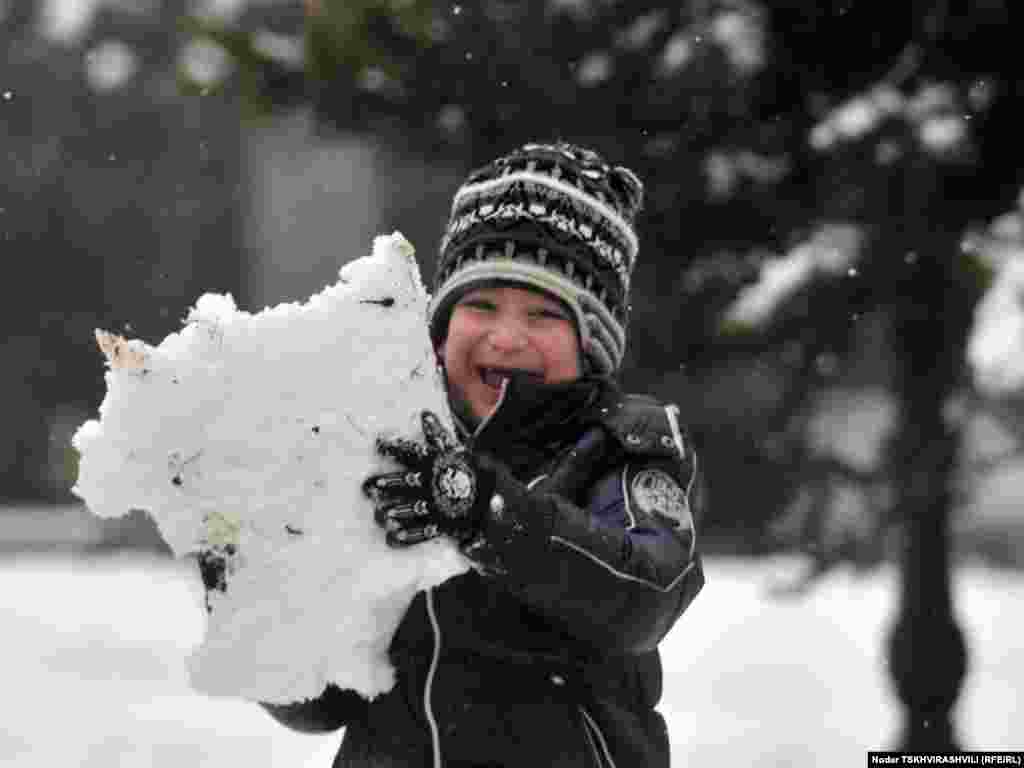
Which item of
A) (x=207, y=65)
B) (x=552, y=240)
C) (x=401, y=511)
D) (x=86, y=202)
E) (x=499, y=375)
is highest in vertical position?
(x=86, y=202)

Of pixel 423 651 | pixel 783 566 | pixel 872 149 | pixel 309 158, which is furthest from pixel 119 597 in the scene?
pixel 309 158

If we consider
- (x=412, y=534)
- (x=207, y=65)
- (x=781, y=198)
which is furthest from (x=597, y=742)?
(x=207, y=65)

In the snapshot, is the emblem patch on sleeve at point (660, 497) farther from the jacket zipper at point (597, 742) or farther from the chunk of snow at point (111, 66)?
the chunk of snow at point (111, 66)

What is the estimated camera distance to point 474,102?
543 centimetres

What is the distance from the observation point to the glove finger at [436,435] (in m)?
2.12

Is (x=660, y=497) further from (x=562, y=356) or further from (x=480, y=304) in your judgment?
(x=480, y=304)

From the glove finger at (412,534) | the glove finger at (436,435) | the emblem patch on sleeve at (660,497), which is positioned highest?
the emblem patch on sleeve at (660,497)

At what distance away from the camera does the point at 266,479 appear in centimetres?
212

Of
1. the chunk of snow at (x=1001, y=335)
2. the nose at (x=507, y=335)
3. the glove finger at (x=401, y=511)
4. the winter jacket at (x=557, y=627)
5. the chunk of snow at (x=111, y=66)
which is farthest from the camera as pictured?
the chunk of snow at (x=111, y=66)

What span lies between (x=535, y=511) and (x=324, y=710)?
570mm

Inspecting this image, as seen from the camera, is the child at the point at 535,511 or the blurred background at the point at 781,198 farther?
the blurred background at the point at 781,198

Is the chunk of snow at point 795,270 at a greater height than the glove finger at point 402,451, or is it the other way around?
the chunk of snow at point 795,270

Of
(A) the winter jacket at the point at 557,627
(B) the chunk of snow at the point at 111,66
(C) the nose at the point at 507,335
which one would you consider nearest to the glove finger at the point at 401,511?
(A) the winter jacket at the point at 557,627

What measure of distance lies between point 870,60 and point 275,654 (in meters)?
3.68
